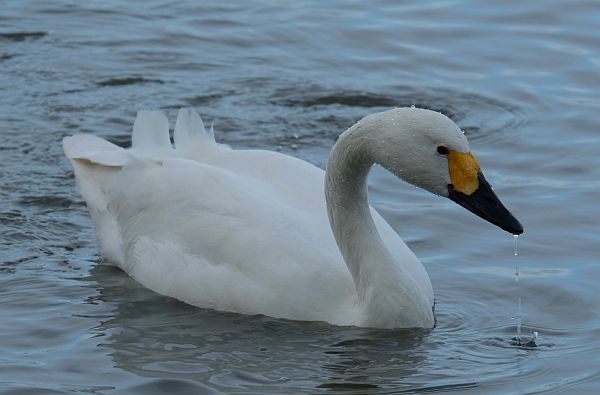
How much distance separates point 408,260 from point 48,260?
227cm

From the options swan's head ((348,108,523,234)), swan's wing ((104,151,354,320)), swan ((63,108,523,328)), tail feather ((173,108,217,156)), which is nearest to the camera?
swan's head ((348,108,523,234))

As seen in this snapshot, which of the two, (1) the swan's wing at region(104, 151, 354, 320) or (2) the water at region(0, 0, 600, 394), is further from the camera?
(1) the swan's wing at region(104, 151, 354, 320)

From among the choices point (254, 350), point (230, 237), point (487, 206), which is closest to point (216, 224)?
point (230, 237)

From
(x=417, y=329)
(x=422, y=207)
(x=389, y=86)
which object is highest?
(x=389, y=86)

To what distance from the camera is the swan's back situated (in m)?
8.08

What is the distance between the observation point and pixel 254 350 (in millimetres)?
7777

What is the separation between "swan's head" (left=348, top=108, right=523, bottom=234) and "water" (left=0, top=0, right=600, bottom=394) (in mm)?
796

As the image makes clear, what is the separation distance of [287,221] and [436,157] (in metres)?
1.16

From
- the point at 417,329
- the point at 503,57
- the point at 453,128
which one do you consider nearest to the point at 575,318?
the point at 417,329

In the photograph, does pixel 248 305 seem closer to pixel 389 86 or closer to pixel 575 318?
pixel 575 318

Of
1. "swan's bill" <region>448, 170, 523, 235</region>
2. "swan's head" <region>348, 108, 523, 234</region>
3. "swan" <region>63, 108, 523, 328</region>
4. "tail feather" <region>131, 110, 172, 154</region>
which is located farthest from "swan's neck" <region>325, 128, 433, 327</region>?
"tail feather" <region>131, 110, 172, 154</region>

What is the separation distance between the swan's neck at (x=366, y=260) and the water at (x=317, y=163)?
4.7 inches

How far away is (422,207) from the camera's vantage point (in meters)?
10.1

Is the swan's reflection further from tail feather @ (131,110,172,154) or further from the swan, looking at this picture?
tail feather @ (131,110,172,154)
